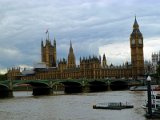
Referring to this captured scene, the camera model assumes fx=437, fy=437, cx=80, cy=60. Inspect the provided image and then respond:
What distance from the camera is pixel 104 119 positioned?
1314 inches

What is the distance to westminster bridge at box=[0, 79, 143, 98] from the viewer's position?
261 ft

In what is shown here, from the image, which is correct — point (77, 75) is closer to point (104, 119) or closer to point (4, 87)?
point (4, 87)

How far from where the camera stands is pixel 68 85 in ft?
317

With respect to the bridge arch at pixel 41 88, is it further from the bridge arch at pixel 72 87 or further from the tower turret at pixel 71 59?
the tower turret at pixel 71 59

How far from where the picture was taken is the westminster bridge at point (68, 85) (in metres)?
79.6

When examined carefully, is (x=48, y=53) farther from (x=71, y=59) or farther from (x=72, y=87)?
(x=72, y=87)

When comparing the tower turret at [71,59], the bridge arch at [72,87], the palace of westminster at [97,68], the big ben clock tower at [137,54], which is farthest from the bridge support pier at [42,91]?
the tower turret at [71,59]

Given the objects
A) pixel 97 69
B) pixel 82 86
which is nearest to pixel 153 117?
pixel 82 86

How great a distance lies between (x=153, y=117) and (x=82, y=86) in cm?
6213

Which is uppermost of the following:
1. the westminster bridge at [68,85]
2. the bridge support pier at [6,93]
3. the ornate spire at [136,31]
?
the ornate spire at [136,31]

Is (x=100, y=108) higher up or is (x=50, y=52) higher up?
(x=50, y=52)

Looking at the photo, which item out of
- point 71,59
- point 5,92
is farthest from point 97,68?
point 5,92

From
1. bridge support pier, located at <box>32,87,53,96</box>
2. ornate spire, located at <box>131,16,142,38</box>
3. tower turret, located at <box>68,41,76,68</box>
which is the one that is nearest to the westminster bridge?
bridge support pier, located at <box>32,87,53,96</box>

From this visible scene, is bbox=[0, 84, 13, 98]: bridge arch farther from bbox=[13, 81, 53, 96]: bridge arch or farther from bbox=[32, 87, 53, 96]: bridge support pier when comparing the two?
bbox=[32, 87, 53, 96]: bridge support pier
